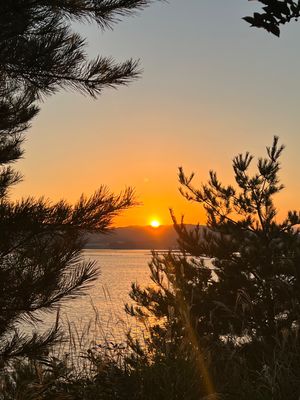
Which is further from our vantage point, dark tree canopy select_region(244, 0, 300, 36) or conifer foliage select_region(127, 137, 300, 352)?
conifer foliage select_region(127, 137, 300, 352)

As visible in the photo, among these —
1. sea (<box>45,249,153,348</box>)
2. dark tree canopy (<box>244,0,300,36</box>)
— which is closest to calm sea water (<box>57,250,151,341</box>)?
sea (<box>45,249,153,348</box>)

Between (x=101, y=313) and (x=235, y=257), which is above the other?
(x=235, y=257)

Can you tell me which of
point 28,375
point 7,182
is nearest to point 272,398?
point 28,375

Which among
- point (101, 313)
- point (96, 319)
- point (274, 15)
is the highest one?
point (274, 15)

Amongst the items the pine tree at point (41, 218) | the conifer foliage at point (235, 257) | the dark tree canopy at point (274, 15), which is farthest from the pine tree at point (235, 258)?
the dark tree canopy at point (274, 15)

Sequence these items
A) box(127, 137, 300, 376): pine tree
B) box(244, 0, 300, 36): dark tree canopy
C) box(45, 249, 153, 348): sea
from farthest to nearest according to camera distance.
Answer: box(127, 137, 300, 376): pine tree
box(45, 249, 153, 348): sea
box(244, 0, 300, 36): dark tree canopy

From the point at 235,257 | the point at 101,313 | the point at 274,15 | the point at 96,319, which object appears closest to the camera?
the point at 274,15

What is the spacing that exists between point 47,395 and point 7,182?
4608 millimetres

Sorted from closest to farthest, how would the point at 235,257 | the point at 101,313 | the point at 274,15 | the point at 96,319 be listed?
1. the point at 274,15
2. the point at 96,319
3. the point at 235,257
4. the point at 101,313

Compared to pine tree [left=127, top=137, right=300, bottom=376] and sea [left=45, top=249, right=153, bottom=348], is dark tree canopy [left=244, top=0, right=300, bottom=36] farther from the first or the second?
pine tree [left=127, top=137, right=300, bottom=376]

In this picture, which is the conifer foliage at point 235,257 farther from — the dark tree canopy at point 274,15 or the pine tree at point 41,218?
the dark tree canopy at point 274,15

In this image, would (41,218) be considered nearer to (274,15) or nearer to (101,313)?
(274,15)

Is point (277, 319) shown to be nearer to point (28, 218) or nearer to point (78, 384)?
point (28, 218)

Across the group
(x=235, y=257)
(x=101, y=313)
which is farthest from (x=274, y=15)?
(x=101, y=313)
